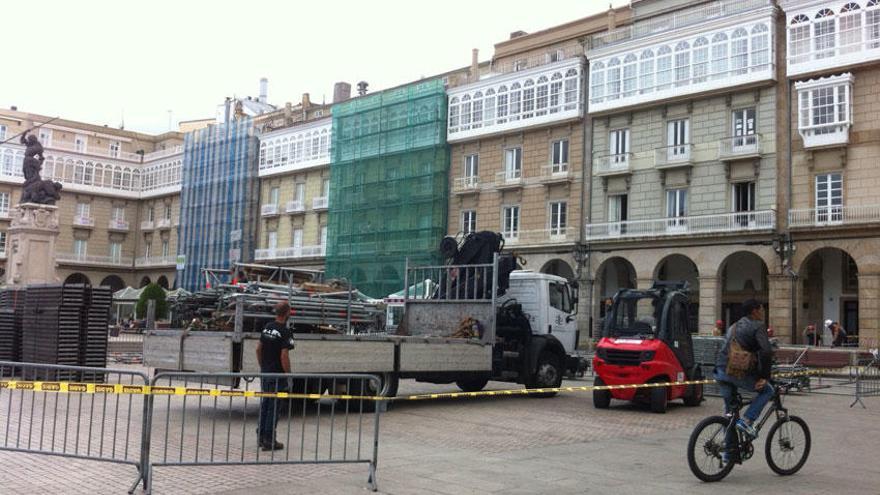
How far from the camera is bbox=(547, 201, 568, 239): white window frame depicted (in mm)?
38219

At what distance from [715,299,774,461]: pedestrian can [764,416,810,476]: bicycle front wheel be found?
32cm

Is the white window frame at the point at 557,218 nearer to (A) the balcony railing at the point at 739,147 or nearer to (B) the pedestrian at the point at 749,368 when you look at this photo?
(A) the balcony railing at the point at 739,147

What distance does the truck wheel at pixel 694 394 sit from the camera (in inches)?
612

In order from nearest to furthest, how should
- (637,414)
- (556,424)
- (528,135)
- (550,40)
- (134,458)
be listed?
(134,458) → (556,424) → (637,414) → (528,135) → (550,40)

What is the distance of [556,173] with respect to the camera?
126 ft

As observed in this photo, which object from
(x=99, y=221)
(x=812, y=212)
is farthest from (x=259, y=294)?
(x=99, y=221)

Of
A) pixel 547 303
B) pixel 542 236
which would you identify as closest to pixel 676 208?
pixel 542 236

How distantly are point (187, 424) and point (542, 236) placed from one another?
29037mm

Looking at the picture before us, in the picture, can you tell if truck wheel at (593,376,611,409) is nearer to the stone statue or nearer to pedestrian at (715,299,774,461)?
pedestrian at (715,299,774,461)

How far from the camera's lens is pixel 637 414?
47.0 ft

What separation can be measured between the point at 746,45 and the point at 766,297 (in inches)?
411

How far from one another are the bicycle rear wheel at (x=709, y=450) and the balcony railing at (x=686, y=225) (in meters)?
25.0

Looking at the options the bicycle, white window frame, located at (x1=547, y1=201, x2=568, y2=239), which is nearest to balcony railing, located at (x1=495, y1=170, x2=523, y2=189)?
white window frame, located at (x1=547, y1=201, x2=568, y2=239)

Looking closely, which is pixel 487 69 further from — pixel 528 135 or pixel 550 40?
pixel 528 135
